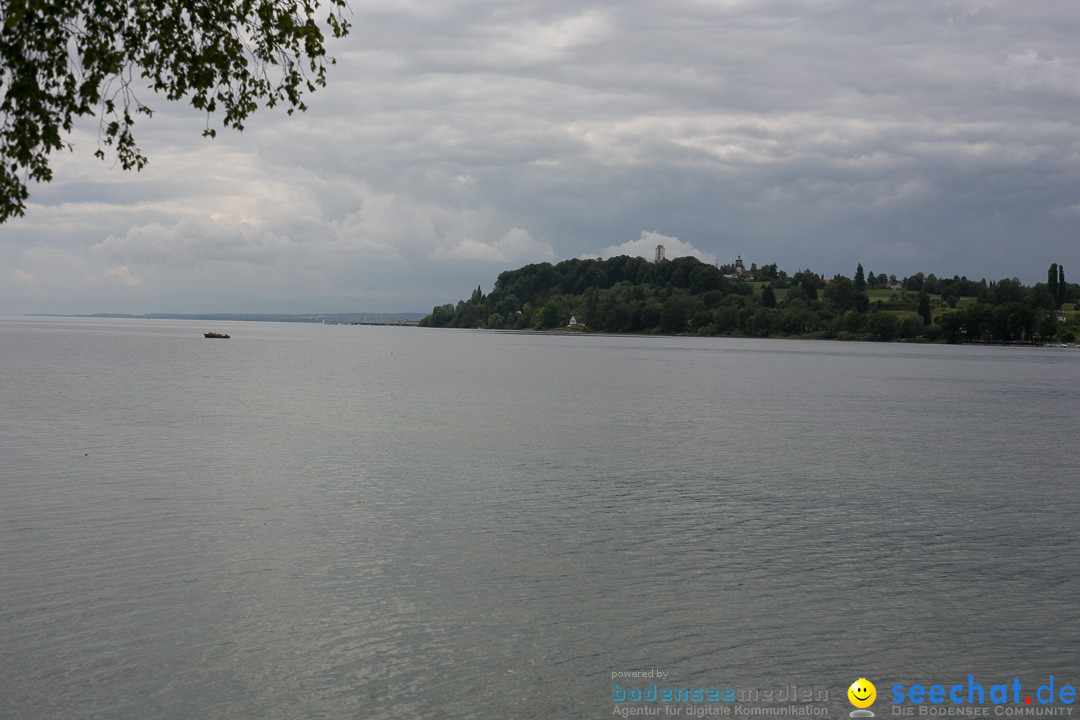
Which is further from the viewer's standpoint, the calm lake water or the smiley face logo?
the calm lake water

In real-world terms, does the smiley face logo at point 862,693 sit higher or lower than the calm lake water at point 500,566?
lower

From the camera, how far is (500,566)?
59.5 feet

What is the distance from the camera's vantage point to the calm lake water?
41.5 feet

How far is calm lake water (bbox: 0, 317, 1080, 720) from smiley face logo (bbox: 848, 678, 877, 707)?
15 centimetres

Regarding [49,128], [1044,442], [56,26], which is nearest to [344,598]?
[49,128]

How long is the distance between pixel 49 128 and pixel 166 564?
27.7 ft

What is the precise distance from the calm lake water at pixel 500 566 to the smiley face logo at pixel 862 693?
0.51 feet

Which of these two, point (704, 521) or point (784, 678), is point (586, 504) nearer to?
point (704, 521)

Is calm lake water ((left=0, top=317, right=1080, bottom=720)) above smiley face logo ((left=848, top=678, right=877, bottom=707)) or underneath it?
above

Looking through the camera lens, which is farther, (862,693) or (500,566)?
(500,566)

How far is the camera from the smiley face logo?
1230 centimetres

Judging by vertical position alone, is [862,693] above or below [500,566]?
below

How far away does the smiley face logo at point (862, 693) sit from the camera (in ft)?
40.4

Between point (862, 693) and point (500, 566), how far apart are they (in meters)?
7.59
